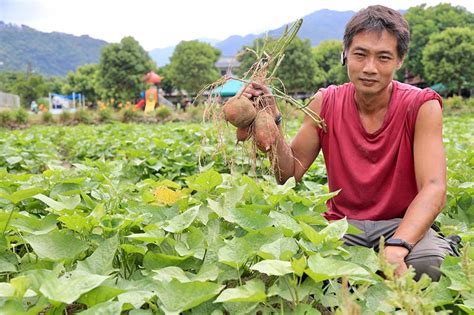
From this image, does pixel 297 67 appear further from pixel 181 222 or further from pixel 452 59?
pixel 181 222

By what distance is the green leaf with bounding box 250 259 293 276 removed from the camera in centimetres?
129

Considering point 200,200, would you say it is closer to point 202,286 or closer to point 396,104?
point 202,286

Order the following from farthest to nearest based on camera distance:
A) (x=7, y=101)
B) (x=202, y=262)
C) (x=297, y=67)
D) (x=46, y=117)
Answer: (x=297, y=67)
(x=7, y=101)
(x=46, y=117)
(x=202, y=262)

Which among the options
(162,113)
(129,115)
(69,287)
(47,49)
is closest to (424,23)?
(162,113)

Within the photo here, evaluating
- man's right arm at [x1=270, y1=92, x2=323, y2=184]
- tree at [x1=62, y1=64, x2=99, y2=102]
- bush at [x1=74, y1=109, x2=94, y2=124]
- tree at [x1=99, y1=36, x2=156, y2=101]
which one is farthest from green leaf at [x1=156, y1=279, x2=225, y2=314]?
tree at [x1=62, y1=64, x2=99, y2=102]

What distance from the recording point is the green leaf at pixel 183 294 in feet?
4.06

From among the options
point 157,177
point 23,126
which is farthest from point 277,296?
point 23,126

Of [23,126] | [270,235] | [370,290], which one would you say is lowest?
[23,126]

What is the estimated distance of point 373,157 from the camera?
2.53m

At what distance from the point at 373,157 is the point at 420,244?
54 centimetres

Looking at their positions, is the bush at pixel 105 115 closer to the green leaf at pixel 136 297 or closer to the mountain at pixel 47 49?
the green leaf at pixel 136 297

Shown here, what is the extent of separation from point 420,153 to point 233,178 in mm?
854

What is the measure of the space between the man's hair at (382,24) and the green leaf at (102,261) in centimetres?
152

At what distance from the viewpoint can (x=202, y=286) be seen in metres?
1.27
